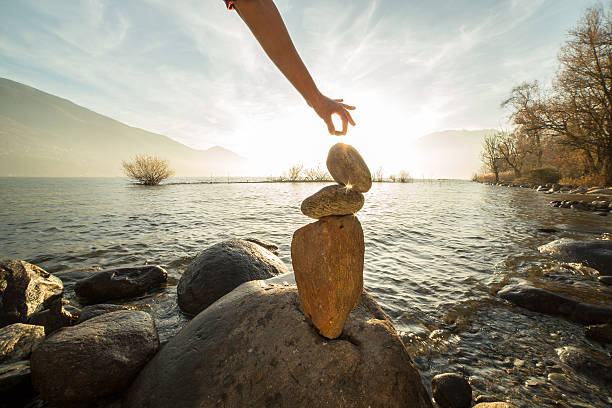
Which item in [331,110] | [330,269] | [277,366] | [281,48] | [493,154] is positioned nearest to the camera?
[281,48]

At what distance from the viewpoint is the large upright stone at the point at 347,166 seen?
2.01 m

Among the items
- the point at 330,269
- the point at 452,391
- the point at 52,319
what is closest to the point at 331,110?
the point at 330,269

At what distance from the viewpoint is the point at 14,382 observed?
193 centimetres

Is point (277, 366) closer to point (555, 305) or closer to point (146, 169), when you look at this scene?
point (555, 305)

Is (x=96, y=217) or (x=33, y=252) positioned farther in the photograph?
(x=96, y=217)

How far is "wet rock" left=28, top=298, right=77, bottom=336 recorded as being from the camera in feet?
9.13

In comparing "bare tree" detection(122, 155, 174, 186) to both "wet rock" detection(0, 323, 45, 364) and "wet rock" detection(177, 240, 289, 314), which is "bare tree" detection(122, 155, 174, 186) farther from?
"wet rock" detection(0, 323, 45, 364)

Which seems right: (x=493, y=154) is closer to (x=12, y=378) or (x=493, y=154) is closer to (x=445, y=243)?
(x=445, y=243)

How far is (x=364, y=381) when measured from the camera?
1.73 m

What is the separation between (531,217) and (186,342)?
Result: 14421 millimetres

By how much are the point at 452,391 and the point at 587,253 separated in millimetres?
5979

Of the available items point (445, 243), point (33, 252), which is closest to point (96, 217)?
point (33, 252)

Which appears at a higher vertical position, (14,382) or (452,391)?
(14,382)

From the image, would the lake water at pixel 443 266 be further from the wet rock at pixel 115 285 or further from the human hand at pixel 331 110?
the human hand at pixel 331 110
